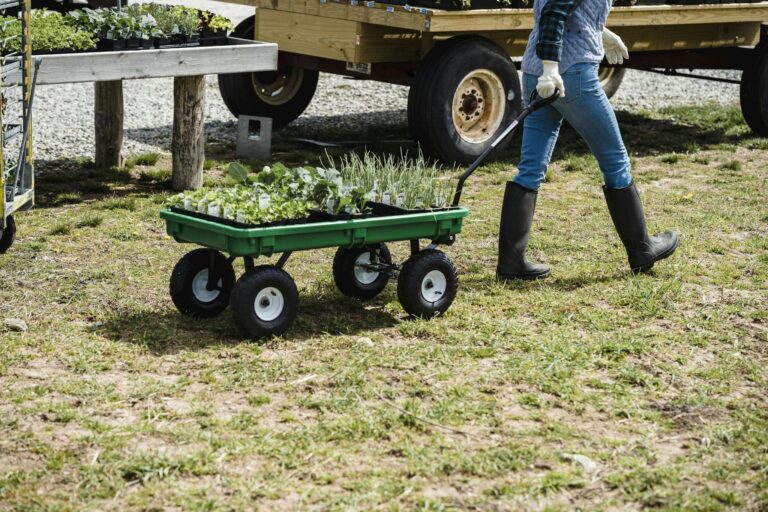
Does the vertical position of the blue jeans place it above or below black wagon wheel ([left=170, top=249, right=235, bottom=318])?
above

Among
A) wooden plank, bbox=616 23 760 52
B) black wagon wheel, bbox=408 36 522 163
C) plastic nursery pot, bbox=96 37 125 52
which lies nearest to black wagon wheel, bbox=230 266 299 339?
plastic nursery pot, bbox=96 37 125 52

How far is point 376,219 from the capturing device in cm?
509

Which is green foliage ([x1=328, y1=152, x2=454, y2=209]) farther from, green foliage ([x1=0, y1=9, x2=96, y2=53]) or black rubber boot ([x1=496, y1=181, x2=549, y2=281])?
green foliage ([x1=0, y1=9, x2=96, y2=53])

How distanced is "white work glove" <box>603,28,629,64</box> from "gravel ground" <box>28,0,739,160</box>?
4.08 metres

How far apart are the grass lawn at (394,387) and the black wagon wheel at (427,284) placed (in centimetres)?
8

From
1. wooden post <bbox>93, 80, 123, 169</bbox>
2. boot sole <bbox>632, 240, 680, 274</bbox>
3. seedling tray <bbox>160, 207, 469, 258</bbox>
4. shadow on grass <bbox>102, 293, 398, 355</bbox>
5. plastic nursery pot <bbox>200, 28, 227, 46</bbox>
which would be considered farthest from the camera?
wooden post <bbox>93, 80, 123, 169</bbox>

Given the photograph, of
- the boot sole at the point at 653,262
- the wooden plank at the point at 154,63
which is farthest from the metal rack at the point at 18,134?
the boot sole at the point at 653,262

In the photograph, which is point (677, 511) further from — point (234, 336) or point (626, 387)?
point (234, 336)

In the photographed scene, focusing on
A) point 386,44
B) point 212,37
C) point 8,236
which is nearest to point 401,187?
point 8,236

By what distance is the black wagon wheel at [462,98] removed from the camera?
28.5ft

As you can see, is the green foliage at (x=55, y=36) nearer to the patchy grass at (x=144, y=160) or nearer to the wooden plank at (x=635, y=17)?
the patchy grass at (x=144, y=160)

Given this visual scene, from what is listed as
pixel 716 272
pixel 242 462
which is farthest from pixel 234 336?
pixel 716 272

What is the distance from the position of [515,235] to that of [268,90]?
188 inches

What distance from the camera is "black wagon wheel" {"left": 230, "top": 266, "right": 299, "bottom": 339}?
15.9 feet
